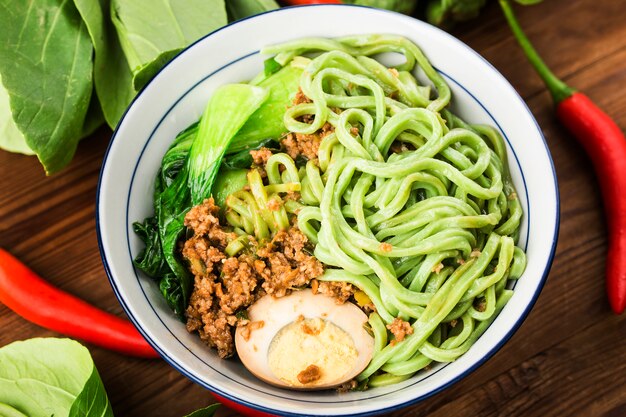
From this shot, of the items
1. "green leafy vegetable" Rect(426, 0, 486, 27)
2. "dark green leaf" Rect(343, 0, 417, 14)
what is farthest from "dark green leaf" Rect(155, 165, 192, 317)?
"green leafy vegetable" Rect(426, 0, 486, 27)

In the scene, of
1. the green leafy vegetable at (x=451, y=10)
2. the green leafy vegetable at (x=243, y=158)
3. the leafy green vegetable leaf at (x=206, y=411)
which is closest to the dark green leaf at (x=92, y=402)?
the leafy green vegetable leaf at (x=206, y=411)

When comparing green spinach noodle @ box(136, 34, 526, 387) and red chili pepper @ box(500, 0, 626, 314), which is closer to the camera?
green spinach noodle @ box(136, 34, 526, 387)

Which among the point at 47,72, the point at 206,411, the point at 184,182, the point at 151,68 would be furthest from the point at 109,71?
the point at 206,411

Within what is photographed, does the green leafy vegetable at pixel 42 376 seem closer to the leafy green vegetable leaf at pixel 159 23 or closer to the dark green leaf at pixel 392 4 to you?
the leafy green vegetable leaf at pixel 159 23

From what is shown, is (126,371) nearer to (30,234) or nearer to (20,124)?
(30,234)

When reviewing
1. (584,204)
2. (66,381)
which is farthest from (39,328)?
(584,204)

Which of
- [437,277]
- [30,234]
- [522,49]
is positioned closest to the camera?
[437,277]

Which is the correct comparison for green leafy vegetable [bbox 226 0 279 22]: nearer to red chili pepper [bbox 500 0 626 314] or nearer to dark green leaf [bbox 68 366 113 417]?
red chili pepper [bbox 500 0 626 314]
